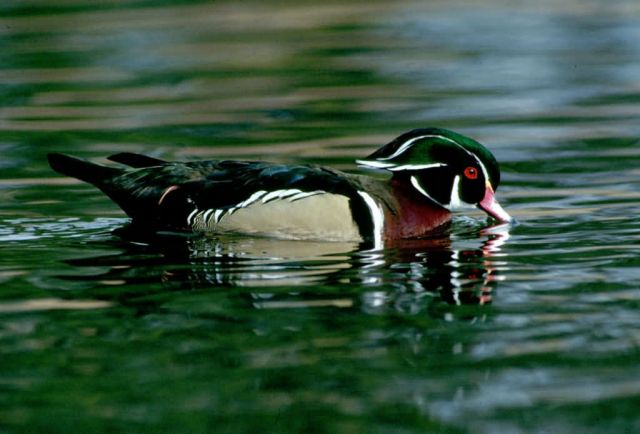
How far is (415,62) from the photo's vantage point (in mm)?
15836

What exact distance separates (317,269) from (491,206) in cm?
194

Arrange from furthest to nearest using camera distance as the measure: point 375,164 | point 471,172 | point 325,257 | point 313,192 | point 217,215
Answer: point 471,172 → point 375,164 → point 217,215 → point 313,192 → point 325,257

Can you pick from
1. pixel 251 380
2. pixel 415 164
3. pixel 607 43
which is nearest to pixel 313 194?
pixel 415 164

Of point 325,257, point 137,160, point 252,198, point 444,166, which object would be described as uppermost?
point 137,160

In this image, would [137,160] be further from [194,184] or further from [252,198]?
[252,198]

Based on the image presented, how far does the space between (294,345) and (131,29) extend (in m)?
12.1

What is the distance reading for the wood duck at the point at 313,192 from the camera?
9.30m

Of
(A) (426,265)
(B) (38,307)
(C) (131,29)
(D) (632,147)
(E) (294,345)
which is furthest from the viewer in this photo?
(C) (131,29)

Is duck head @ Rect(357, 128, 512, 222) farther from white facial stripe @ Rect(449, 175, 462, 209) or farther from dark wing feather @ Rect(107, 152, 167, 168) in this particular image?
dark wing feather @ Rect(107, 152, 167, 168)

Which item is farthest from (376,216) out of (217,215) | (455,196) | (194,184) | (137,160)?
(137,160)

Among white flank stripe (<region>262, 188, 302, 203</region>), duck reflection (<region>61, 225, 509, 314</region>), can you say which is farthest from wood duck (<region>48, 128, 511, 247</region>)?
duck reflection (<region>61, 225, 509, 314</region>)

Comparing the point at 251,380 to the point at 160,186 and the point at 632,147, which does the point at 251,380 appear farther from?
the point at 632,147

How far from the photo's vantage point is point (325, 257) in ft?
28.4

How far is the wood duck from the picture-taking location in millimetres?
9305
